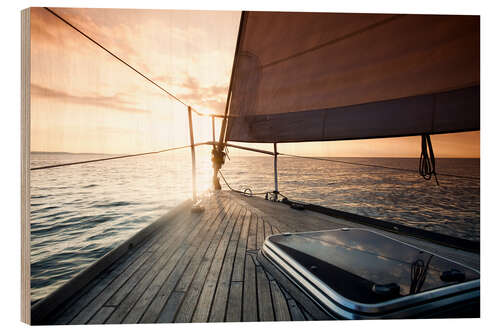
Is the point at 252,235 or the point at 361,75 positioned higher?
the point at 361,75

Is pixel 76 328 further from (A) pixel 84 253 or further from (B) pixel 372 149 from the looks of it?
(A) pixel 84 253

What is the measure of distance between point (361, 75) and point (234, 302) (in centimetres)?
144

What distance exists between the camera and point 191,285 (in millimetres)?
1459

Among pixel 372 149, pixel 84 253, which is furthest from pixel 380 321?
pixel 84 253

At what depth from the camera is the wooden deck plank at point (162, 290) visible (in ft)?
4.09

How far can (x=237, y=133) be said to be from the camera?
2.83 m

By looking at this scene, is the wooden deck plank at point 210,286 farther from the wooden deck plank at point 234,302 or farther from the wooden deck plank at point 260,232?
the wooden deck plank at point 260,232

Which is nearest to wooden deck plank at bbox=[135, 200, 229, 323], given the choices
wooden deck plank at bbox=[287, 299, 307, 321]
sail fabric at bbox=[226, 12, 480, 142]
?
wooden deck plank at bbox=[287, 299, 307, 321]

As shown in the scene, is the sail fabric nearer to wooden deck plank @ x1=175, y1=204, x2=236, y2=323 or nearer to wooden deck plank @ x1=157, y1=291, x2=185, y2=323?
wooden deck plank @ x1=175, y1=204, x2=236, y2=323

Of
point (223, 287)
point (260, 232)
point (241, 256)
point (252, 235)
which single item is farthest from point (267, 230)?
point (223, 287)

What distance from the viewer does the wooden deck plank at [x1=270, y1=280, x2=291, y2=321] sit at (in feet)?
4.05

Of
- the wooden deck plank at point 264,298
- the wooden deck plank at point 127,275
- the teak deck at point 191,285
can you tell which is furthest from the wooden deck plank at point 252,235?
the wooden deck plank at point 127,275

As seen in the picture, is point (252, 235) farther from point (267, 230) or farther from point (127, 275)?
point (127, 275)
